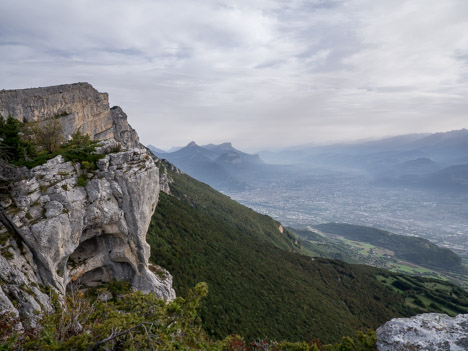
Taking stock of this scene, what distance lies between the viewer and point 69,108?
48438 mm

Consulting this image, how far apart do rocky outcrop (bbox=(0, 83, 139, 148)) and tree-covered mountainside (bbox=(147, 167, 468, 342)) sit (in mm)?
24094

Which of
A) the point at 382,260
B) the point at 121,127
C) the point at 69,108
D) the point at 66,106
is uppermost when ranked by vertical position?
the point at 66,106

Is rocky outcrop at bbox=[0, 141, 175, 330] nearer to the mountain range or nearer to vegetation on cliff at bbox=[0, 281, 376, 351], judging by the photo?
the mountain range

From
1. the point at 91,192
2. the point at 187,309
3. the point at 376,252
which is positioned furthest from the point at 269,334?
the point at 376,252

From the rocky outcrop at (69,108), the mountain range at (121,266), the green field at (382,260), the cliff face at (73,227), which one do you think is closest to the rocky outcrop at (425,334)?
the mountain range at (121,266)

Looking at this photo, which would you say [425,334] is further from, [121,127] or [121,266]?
[121,127]

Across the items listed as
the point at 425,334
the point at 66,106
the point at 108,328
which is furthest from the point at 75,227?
the point at 66,106

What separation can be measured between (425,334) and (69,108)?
62.6 meters

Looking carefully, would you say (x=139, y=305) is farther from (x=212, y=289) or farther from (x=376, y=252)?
(x=376, y=252)

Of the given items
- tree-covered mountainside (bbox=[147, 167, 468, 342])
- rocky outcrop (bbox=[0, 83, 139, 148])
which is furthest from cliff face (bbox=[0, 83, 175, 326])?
rocky outcrop (bbox=[0, 83, 139, 148])

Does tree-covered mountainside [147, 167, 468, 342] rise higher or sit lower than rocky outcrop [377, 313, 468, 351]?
lower

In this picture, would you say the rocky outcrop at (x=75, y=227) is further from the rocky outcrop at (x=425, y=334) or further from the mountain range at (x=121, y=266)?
the rocky outcrop at (x=425, y=334)

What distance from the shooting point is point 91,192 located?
62.2ft

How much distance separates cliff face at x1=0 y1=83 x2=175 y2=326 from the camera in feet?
47.3
